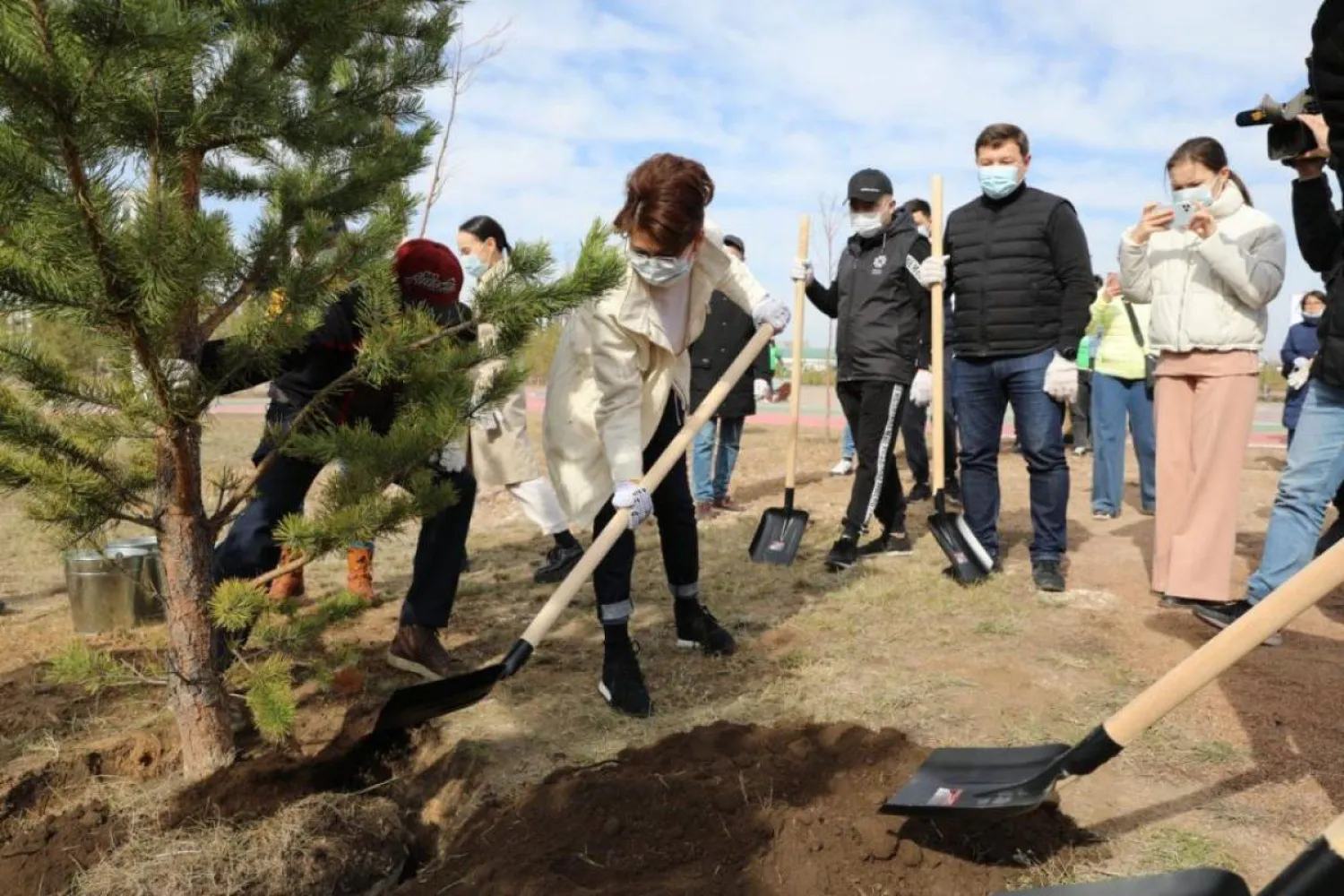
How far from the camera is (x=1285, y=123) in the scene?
300cm

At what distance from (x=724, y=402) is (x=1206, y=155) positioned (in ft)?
11.5

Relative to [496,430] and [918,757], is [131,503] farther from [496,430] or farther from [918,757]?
[496,430]

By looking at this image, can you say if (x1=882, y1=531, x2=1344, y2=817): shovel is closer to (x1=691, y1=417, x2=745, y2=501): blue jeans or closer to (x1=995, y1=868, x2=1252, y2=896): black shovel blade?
(x1=995, y1=868, x2=1252, y2=896): black shovel blade

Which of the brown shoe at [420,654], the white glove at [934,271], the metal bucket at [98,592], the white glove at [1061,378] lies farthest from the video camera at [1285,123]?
the metal bucket at [98,592]

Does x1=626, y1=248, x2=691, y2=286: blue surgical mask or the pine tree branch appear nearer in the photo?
the pine tree branch

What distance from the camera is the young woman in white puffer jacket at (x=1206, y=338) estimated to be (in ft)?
13.0

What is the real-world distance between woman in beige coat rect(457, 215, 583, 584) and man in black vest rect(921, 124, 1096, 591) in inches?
85.9

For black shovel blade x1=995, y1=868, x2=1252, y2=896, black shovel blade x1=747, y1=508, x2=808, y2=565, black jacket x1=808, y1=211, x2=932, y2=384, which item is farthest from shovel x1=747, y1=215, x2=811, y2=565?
black shovel blade x1=995, y1=868, x2=1252, y2=896

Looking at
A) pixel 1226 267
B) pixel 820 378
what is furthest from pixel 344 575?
pixel 820 378

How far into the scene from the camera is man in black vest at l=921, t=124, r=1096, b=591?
4602 mm

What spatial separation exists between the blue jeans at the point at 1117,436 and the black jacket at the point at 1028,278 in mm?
2419

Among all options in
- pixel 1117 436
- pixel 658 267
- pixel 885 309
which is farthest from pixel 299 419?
pixel 1117 436

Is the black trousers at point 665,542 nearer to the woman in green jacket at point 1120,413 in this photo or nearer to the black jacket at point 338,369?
the black jacket at point 338,369

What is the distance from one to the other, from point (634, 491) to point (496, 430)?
2.08 m
